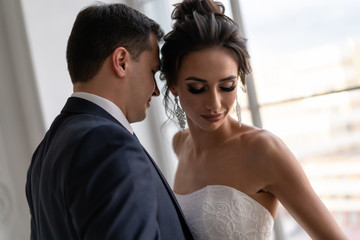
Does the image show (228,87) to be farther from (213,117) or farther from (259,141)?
(259,141)

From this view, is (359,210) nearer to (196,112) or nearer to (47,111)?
(196,112)

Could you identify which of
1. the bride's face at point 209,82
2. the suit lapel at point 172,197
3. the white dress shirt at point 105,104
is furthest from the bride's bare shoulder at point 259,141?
the white dress shirt at point 105,104

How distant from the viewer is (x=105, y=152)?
3.11 ft

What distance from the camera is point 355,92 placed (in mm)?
1821

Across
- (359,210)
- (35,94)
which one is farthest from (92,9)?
(359,210)

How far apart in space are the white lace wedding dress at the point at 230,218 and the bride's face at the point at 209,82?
28cm

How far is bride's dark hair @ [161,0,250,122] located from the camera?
1.45 metres

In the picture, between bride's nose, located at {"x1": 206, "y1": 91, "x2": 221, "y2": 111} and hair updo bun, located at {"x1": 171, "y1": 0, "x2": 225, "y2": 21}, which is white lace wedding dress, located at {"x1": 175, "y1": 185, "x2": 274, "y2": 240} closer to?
bride's nose, located at {"x1": 206, "y1": 91, "x2": 221, "y2": 111}

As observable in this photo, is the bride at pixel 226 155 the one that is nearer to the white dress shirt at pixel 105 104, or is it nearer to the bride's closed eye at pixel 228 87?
the bride's closed eye at pixel 228 87

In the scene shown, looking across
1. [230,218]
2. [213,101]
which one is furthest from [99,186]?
[230,218]

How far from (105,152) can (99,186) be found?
79 mm

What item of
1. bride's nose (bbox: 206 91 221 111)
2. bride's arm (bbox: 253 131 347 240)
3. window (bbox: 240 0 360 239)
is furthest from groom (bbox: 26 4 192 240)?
window (bbox: 240 0 360 239)

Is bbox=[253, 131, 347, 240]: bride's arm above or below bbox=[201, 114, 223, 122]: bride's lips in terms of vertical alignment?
below

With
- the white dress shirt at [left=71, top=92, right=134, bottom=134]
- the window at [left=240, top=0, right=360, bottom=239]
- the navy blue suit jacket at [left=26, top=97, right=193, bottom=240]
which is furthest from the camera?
the window at [left=240, top=0, right=360, bottom=239]
